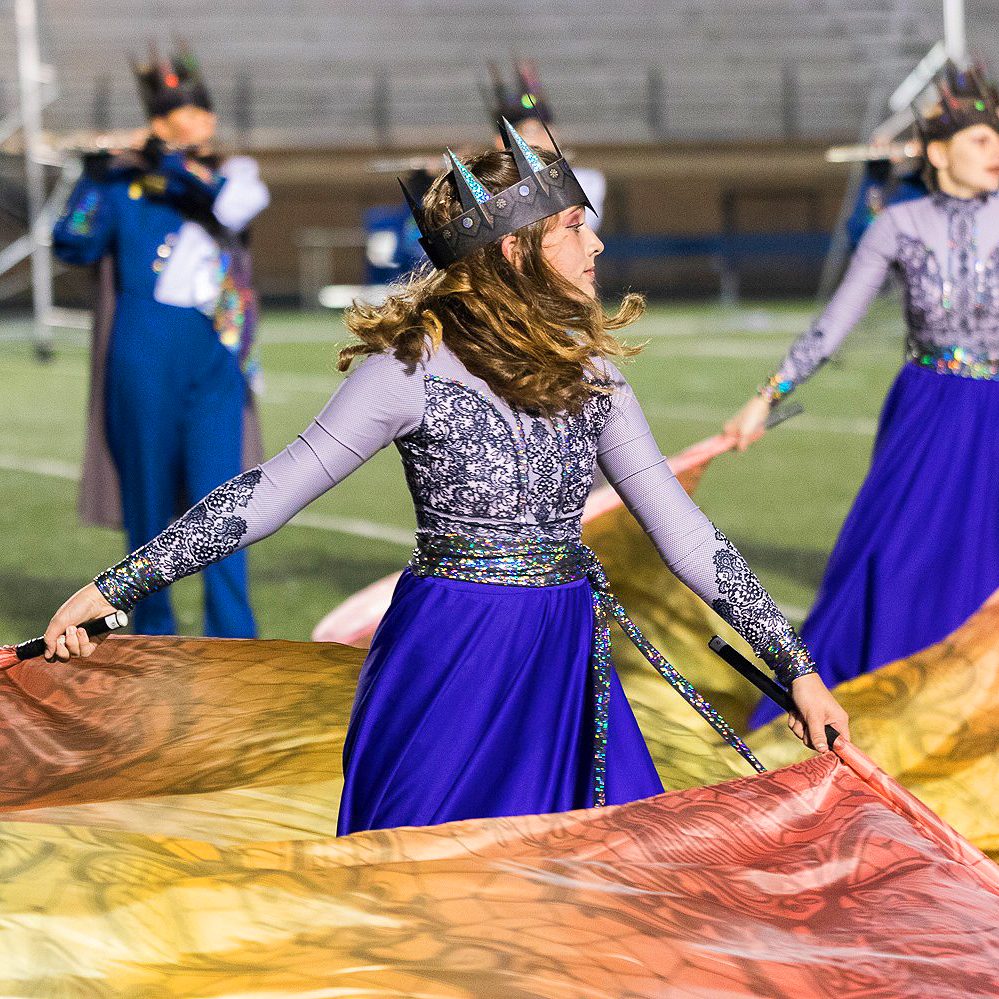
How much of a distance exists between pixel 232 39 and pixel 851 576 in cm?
2593

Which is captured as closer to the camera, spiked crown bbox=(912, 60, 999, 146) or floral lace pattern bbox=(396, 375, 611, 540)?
floral lace pattern bbox=(396, 375, 611, 540)

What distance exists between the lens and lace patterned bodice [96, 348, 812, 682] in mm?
2342

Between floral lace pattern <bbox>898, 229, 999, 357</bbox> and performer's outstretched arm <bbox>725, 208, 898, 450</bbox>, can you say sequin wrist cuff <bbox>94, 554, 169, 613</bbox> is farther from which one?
floral lace pattern <bbox>898, 229, 999, 357</bbox>

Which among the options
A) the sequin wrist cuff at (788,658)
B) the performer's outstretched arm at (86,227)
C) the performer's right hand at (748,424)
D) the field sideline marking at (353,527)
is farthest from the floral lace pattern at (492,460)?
the field sideline marking at (353,527)

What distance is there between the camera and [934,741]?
11.6 ft

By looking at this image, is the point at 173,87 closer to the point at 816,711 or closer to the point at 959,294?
the point at 959,294

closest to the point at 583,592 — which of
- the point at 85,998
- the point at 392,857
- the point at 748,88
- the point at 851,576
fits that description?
the point at 392,857

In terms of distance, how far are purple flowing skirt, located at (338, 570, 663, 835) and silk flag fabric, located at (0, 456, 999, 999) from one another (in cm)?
14

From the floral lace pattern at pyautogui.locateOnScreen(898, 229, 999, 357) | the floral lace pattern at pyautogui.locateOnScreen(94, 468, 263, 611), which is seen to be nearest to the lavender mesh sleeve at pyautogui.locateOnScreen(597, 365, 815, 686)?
the floral lace pattern at pyautogui.locateOnScreen(94, 468, 263, 611)

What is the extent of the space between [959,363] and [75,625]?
2615 millimetres

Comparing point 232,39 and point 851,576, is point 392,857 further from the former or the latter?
point 232,39

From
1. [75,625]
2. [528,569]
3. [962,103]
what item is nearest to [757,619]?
[528,569]

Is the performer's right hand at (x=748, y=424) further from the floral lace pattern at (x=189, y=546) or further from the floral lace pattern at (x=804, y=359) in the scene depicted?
the floral lace pattern at (x=189, y=546)

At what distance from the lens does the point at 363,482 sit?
9.15 m
